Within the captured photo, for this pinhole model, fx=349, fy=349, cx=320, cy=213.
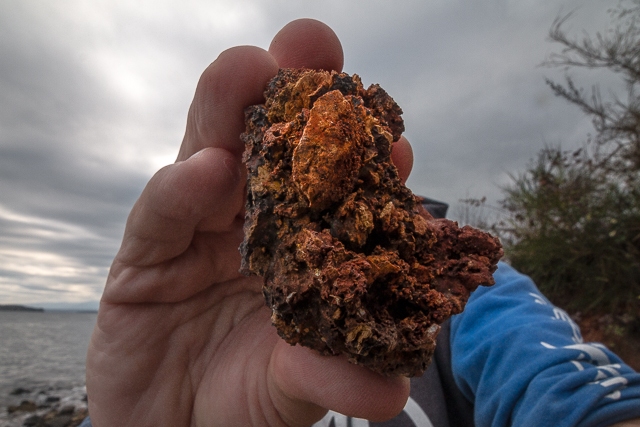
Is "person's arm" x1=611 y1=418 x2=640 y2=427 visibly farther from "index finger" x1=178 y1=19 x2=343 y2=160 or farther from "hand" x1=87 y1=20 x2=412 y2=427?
"index finger" x1=178 y1=19 x2=343 y2=160

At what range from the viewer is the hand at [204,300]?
143cm

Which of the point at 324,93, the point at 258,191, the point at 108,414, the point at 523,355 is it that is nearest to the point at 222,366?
the point at 108,414

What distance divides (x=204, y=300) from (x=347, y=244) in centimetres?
103

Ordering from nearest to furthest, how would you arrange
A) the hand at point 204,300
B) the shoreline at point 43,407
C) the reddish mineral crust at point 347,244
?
the reddish mineral crust at point 347,244 < the hand at point 204,300 < the shoreline at point 43,407

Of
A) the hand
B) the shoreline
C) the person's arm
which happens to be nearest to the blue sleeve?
the person's arm

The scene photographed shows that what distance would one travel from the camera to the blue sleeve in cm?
183

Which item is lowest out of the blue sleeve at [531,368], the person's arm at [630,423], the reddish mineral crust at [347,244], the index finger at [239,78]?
the person's arm at [630,423]

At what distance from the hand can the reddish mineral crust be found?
0.86 feet

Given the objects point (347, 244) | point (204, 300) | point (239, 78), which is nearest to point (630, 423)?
point (347, 244)

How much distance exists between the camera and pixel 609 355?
217 cm

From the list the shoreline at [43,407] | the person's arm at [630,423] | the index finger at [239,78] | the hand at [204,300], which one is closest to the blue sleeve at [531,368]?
the person's arm at [630,423]

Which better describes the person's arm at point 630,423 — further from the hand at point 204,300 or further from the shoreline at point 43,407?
the shoreline at point 43,407

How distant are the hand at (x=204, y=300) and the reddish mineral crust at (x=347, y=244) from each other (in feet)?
0.86

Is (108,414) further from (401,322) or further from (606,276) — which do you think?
(606,276)
